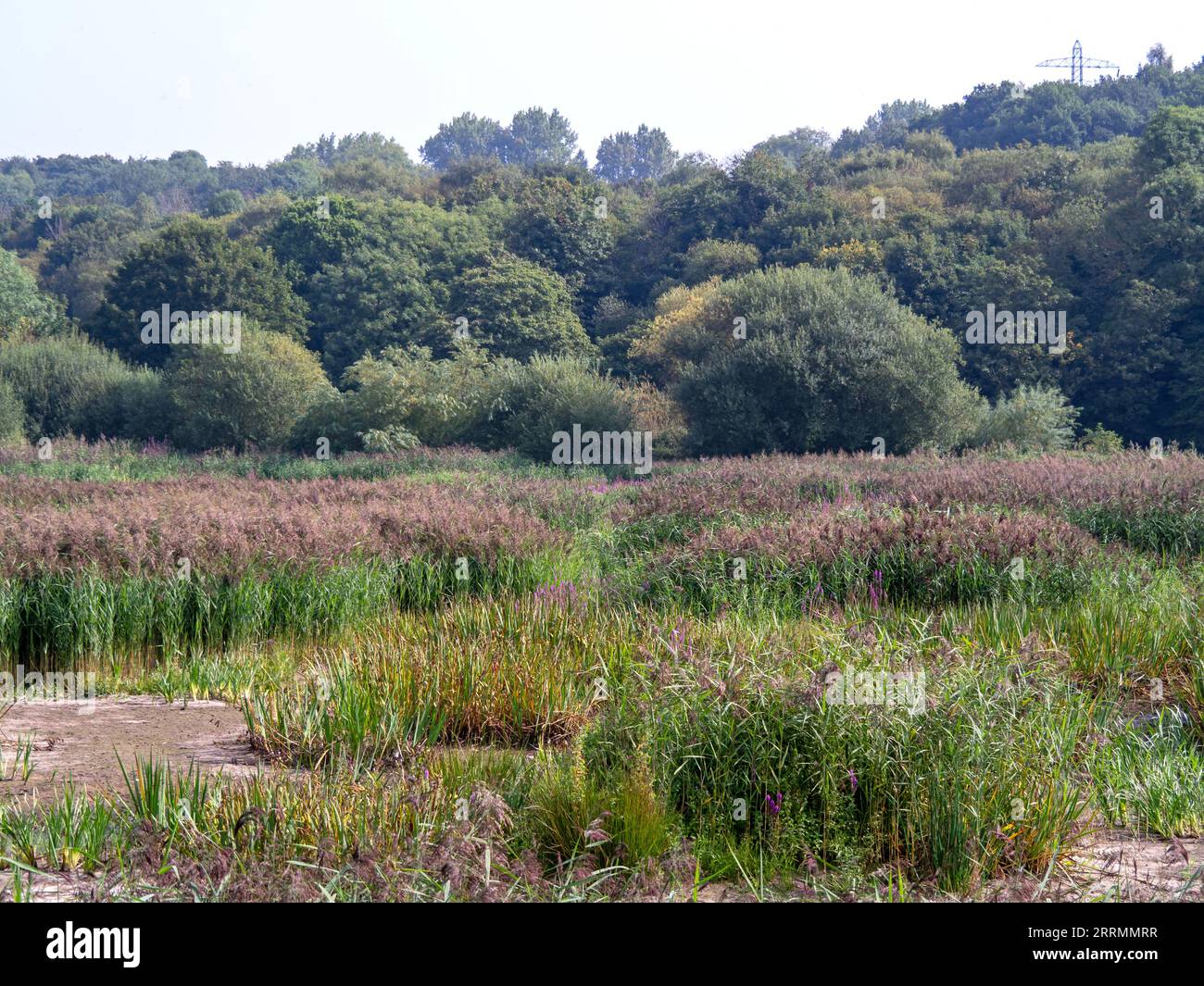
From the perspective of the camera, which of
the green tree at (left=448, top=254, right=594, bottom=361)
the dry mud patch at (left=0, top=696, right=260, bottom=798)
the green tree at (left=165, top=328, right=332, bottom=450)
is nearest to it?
the dry mud patch at (left=0, top=696, right=260, bottom=798)

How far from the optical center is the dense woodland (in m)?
30.6

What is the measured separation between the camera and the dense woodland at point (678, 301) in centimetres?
3056

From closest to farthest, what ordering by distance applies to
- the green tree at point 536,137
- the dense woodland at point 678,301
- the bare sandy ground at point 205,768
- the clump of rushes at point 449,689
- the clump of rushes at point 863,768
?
the bare sandy ground at point 205,768
the clump of rushes at point 863,768
the clump of rushes at point 449,689
the dense woodland at point 678,301
the green tree at point 536,137

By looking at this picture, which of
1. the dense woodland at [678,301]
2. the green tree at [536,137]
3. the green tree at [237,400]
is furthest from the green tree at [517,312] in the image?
the green tree at [536,137]

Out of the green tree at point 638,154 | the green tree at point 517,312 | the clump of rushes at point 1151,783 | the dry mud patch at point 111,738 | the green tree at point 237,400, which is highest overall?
the green tree at point 638,154

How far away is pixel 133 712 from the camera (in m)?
7.60

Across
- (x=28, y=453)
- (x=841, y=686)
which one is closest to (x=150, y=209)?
(x=28, y=453)

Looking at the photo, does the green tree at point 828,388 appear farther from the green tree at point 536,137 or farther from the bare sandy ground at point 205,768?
the green tree at point 536,137

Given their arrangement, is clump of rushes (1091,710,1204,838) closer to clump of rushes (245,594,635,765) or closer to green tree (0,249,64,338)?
clump of rushes (245,594,635,765)

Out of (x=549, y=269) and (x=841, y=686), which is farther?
(x=549, y=269)

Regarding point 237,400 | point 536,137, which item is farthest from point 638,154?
point 237,400

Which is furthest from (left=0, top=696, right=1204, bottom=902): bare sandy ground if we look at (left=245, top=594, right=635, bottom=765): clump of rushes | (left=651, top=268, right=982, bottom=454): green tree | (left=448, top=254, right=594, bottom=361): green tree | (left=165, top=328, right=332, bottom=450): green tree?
(left=448, top=254, right=594, bottom=361): green tree

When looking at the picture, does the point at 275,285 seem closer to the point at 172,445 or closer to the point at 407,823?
the point at 172,445
